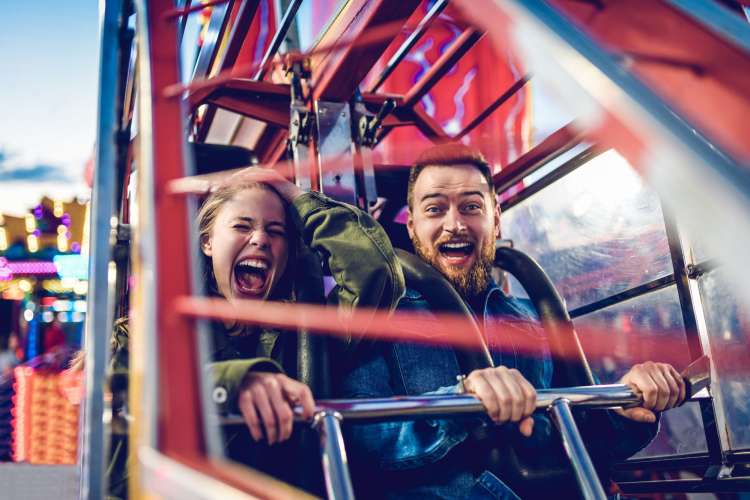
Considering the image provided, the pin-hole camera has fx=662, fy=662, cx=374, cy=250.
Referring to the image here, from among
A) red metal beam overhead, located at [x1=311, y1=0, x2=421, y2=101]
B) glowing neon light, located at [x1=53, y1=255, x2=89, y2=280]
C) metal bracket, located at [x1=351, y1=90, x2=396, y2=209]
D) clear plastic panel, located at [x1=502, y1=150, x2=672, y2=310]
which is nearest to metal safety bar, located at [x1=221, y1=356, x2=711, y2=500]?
clear plastic panel, located at [x1=502, y1=150, x2=672, y2=310]

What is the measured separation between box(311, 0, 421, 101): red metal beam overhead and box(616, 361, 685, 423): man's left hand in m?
1.21

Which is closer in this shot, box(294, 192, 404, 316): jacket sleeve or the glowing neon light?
box(294, 192, 404, 316): jacket sleeve

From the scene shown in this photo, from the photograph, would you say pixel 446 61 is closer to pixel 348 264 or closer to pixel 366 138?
pixel 366 138

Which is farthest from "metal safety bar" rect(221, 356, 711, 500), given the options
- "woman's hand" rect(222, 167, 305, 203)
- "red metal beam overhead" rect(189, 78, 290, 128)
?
"red metal beam overhead" rect(189, 78, 290, 128)

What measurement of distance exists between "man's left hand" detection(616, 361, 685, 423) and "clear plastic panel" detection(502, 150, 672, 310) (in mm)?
865

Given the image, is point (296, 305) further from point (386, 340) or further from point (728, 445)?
point (728, 445)

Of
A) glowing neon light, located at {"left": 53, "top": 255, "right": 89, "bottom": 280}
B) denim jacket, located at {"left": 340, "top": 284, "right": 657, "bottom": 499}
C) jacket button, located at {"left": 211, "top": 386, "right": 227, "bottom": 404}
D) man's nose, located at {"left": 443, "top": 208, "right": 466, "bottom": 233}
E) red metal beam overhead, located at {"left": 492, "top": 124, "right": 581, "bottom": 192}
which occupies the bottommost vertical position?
denim jacket, located at {"left": 340, "top": 284, "right": 657, "bottom": 499}

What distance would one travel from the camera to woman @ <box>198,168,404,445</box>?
1518mm

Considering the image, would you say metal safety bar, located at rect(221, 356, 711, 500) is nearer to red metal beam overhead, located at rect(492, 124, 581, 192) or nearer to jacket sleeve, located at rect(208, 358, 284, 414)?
jacket sleeve, located at rect(208, 358, 284, 414)

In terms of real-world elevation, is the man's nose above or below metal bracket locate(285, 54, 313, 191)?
below

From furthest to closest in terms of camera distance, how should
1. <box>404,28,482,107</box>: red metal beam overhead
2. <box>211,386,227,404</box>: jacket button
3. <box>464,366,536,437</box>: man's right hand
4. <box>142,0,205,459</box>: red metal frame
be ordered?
1. <box>404,28,482,107</box>: red metal beam overhead
2. <box>464,366,536,437</box>: man's right hand
3. <box>211,386,227,404</box>: jacket button
4. <box>142,0,205,459</box>: red metal frame

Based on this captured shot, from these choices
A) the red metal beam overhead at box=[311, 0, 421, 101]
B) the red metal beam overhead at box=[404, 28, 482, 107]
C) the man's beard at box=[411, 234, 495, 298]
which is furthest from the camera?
the red metal beam overhead at box=[404, 28, 482, 107]

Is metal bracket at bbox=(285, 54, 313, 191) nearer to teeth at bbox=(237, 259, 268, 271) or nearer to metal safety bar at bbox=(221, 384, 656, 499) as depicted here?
teeth at bbox=(237, 259, 268, 271)

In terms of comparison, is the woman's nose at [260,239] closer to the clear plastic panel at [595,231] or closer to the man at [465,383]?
the man at [465,383]
